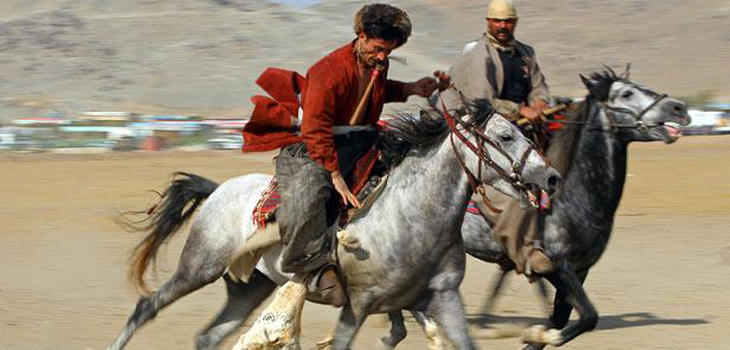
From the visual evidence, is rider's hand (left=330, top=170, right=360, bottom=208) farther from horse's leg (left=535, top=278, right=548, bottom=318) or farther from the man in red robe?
horse's leg (left=535, top=278, right=548, bottom=318)

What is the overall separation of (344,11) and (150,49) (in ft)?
109

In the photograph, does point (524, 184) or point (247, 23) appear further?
point (247, 23)

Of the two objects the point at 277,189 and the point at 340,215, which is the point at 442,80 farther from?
the point at 277,189

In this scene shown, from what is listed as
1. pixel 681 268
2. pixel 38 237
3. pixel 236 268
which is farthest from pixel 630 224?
pixel 236 268

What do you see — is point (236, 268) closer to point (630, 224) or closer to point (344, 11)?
point (630, 224)

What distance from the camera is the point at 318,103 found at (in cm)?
564

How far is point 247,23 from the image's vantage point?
73.7 meters

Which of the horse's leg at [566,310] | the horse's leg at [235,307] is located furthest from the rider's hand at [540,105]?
the horse's leg at [235,307]

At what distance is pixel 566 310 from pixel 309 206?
2210 mm

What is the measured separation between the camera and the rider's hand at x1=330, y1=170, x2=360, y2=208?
225 inches

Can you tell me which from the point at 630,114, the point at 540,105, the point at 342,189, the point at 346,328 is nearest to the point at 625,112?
the point at 630,114

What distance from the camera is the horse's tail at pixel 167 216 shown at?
6996 mm

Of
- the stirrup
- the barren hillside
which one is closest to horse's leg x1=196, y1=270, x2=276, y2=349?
the stirrup

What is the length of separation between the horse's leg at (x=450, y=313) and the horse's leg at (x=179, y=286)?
4.34 ft
